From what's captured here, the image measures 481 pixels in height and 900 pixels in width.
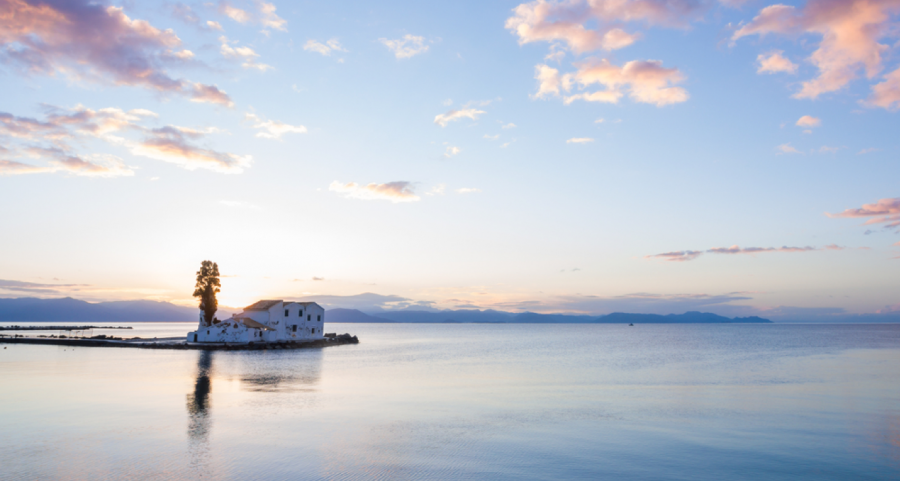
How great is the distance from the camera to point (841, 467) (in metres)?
22.0

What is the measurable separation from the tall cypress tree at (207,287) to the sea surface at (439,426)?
4518 cm

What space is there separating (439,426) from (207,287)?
83.0 meters

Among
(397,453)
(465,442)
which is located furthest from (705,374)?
(397,453)

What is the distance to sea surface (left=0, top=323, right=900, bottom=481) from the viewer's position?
2045 cm

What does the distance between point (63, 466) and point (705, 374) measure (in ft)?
185

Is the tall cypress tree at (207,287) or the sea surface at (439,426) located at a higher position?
the tall cypress tree at (207,287)

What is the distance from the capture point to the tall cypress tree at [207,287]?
98.4 m

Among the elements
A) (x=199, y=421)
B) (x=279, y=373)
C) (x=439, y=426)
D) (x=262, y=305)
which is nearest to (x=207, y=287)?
(x=262, y=305)

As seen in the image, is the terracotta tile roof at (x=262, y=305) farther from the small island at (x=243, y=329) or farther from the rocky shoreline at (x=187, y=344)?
the rocky shoreline at (x=187, y=344)

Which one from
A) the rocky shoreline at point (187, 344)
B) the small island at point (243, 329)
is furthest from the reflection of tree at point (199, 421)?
the small island at point (243, 329)

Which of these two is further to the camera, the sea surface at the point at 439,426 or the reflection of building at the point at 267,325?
the reflection of building at the point at 267,325

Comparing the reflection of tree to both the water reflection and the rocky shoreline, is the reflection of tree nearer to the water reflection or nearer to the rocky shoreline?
the water reflection

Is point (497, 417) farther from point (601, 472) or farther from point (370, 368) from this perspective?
point (370, 368)

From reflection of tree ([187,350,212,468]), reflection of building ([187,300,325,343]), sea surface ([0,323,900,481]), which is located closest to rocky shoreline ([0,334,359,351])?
reflection of building ([187,300,325,343])
